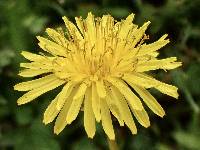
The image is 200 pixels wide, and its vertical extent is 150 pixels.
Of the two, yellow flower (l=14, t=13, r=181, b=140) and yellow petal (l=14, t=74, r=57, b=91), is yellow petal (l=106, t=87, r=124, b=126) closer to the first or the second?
yellow flower (l=14, t=13, r=181, b=140)

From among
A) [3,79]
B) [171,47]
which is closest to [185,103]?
[171,47]

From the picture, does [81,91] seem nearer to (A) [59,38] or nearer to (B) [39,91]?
(B) [39,91]

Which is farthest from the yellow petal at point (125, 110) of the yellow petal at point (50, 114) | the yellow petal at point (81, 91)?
the yellow petal at point (50, 114)

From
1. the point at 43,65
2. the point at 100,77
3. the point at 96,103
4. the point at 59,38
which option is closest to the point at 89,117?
the point at 96,103

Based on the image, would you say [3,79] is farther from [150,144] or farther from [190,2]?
[190,2]

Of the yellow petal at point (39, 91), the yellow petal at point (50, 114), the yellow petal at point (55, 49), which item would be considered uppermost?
the yellow petal at point (55, 49)

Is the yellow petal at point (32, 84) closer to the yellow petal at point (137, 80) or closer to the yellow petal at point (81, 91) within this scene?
the yellow petal at point (81, 91)

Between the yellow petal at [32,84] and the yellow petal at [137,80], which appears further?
the yellow petal at [32,84]
